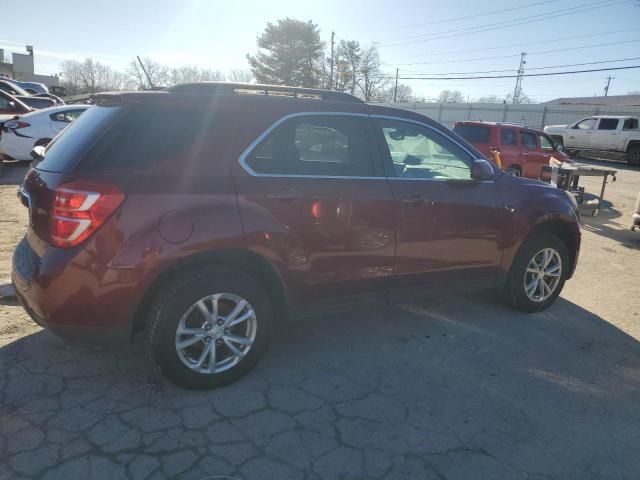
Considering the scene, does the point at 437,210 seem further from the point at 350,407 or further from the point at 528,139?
the point at 528,139

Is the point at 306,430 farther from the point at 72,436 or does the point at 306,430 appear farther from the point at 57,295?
the point at 57,295

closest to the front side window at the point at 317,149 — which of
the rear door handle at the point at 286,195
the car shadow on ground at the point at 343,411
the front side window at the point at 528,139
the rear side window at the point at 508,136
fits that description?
the rear door handle at the point at 286,195

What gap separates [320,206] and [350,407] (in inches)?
50.6

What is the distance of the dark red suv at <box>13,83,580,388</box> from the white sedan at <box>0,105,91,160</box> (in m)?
8.25

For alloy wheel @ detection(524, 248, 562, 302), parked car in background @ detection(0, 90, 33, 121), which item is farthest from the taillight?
parked car in background @ detection(0, 90, 33, 121)

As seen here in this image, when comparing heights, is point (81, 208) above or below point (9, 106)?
below

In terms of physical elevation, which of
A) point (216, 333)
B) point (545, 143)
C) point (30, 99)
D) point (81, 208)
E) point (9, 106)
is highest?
point (30, 99)

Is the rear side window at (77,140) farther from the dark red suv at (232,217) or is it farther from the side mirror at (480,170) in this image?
the side mirror at (480,170)

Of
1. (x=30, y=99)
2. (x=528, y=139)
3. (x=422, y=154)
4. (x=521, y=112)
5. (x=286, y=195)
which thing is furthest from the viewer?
(x=521, y=112)

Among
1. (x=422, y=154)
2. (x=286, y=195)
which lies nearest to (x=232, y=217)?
(x=286, y=195)

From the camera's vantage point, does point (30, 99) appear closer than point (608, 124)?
Yes

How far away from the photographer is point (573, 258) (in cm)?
459

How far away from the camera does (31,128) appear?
999cm

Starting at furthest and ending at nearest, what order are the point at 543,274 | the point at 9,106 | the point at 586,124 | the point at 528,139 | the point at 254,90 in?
the point at 586,124 < the point at 528,139 < the point at 9,106 < the point at 543,274 < the point at 254,90
